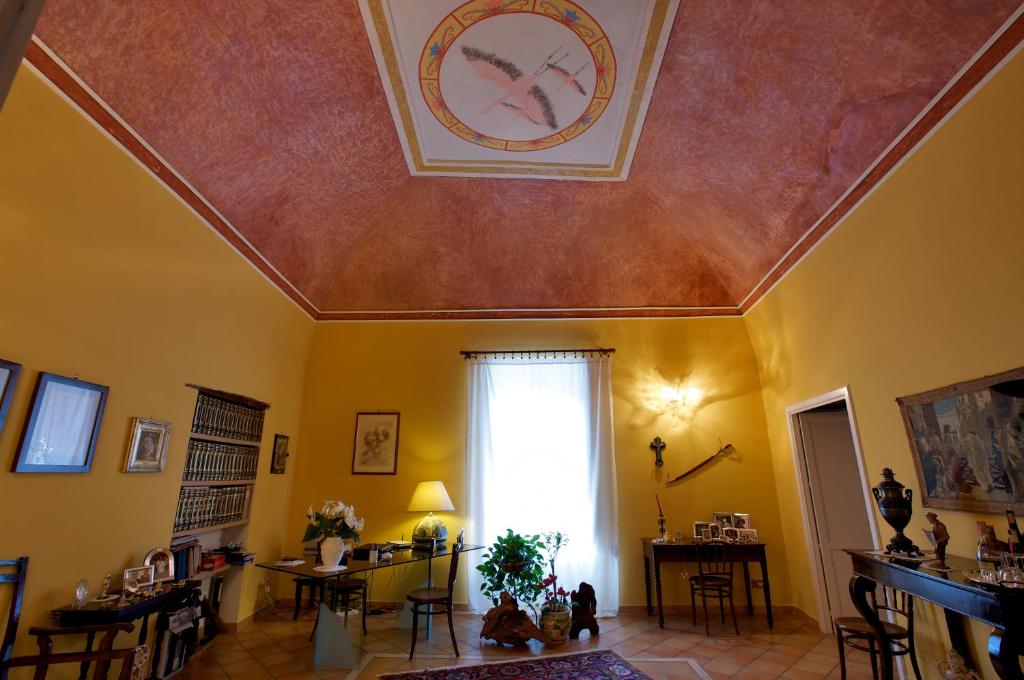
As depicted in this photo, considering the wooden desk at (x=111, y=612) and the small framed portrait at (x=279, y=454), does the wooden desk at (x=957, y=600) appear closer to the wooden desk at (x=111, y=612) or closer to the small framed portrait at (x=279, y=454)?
the wooden desk at (x=111, y=612)

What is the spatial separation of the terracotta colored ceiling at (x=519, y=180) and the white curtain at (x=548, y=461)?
3.03 feet

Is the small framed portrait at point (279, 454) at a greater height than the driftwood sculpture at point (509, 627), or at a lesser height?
greater

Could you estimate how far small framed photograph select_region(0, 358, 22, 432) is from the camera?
242 cm

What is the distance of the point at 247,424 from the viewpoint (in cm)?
483

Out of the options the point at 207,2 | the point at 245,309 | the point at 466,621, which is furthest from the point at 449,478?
the point at 207,2

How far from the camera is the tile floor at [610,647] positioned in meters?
3.63

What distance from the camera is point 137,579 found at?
3.18 metres

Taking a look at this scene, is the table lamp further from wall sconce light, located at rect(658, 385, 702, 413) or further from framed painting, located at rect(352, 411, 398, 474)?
wall sconce light, located at rect(658, 385, 702, 413)

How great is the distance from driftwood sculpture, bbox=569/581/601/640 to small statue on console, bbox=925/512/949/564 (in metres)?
2.57

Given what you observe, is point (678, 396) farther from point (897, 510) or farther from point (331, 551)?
point (331, 551)

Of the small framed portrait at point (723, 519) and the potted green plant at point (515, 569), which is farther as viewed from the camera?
Result: the small framed portrait at point (723, 519)

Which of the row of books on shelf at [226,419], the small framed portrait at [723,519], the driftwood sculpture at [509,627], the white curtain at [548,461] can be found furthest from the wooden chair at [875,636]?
the row of books on shelf at [226,419]

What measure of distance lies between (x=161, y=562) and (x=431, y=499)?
2.41 meters

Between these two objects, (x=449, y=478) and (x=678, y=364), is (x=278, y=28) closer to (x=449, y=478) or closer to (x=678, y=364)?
(x=449, y=478)
